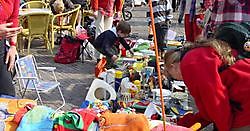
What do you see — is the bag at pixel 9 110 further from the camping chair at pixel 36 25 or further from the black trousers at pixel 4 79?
the camping chair at pixel 36 25

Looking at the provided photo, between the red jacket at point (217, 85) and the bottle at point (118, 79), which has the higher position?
the red jacket at point (217, 85)

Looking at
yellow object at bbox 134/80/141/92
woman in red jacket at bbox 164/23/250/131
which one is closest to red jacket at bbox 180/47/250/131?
woman in red jacket at bbox 164/23/250/131

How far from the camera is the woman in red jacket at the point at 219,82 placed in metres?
2.11

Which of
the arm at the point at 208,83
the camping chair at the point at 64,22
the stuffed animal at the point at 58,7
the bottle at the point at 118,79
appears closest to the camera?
the arm at the point at 208,83

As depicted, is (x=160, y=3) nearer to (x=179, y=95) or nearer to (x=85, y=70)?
(x=85, y=70)

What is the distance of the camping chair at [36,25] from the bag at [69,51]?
2.29ft

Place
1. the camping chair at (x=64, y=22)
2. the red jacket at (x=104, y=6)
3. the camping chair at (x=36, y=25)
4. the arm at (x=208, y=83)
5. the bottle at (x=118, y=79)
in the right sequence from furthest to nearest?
the camping chair at (x=64, y=22) < the camping chair at (x=36, y=25) < the red jacket at (x=104, y=6) < the bottle at (x=118, y=79) < the arm at (x=208, y=83)

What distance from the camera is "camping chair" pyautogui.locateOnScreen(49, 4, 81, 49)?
8.38 meters

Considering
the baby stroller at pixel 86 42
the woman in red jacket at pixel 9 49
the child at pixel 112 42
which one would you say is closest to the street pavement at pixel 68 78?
the baby stroller at pixel 86 42

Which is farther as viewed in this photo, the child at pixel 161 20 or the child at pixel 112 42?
the child at pixel 161 20

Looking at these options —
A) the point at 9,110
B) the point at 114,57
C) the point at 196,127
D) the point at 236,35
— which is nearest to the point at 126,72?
the point at 114,57

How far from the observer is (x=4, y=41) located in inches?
134

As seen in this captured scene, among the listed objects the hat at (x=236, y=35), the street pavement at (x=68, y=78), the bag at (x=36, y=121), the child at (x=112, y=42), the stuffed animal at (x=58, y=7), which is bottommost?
the street pavement at (x=68, y=78)

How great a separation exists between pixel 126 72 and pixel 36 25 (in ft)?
10.1
